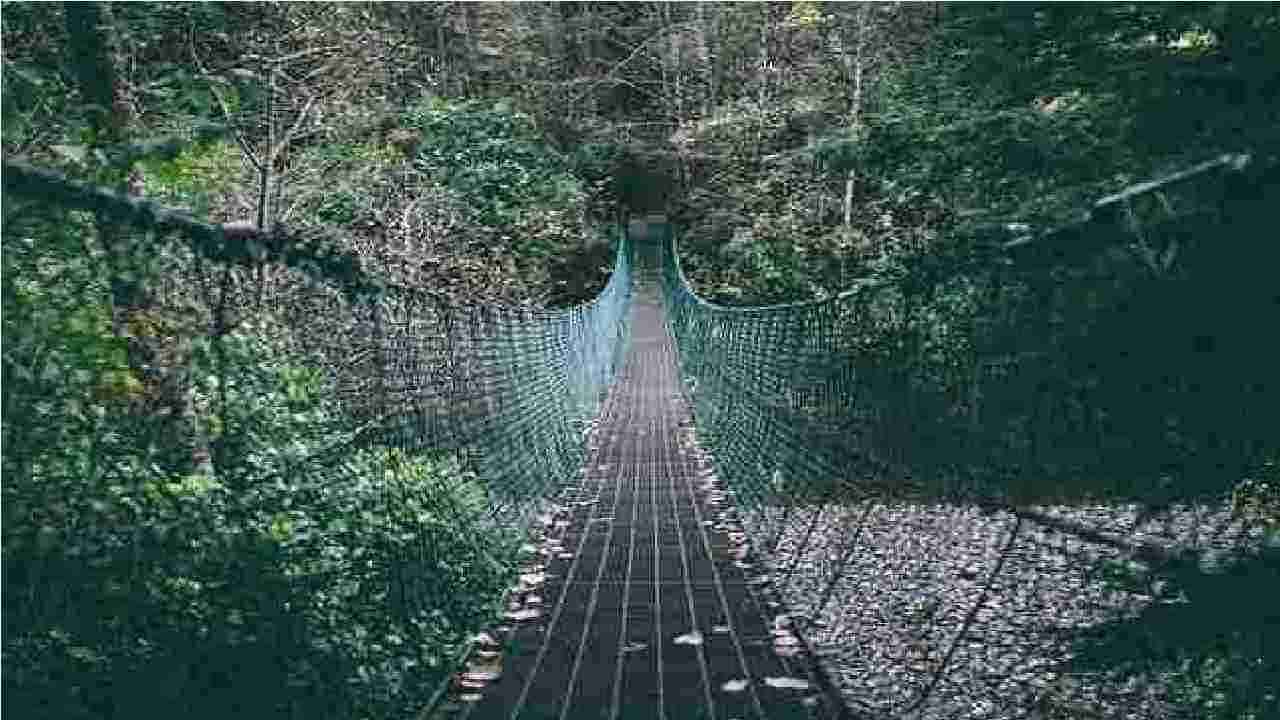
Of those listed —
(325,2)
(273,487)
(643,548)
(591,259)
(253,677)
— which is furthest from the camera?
(591,259)

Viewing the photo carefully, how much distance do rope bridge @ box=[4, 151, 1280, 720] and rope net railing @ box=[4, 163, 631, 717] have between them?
0.04ft

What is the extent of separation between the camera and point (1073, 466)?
1.93m

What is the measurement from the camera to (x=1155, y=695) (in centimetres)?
188

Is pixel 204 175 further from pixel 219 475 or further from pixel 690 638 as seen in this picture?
pixel 219 475

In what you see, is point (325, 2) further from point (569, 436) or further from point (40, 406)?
point (40, 406)

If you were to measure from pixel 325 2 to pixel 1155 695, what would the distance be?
4.78 meters

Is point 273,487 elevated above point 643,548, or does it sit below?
above

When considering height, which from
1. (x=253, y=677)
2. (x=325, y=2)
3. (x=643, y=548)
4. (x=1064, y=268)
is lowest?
(x=643, y=548)

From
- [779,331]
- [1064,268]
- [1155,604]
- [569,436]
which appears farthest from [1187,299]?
[569,436]

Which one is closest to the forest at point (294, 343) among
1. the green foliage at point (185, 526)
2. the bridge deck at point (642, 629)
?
the green foliage at point (185, 526)

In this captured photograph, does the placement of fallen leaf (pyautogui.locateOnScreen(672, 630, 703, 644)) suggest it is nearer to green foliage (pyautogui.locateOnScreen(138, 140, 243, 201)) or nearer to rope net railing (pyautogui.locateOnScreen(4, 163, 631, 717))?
rope net railing (pyautogui.locateOnScreen(4, 163, 631, 717))

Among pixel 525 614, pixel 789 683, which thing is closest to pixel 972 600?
pixel 789 683

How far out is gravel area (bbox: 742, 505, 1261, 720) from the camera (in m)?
1.85

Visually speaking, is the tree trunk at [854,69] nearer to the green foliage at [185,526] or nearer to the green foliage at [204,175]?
the green foliage at [204,175]
